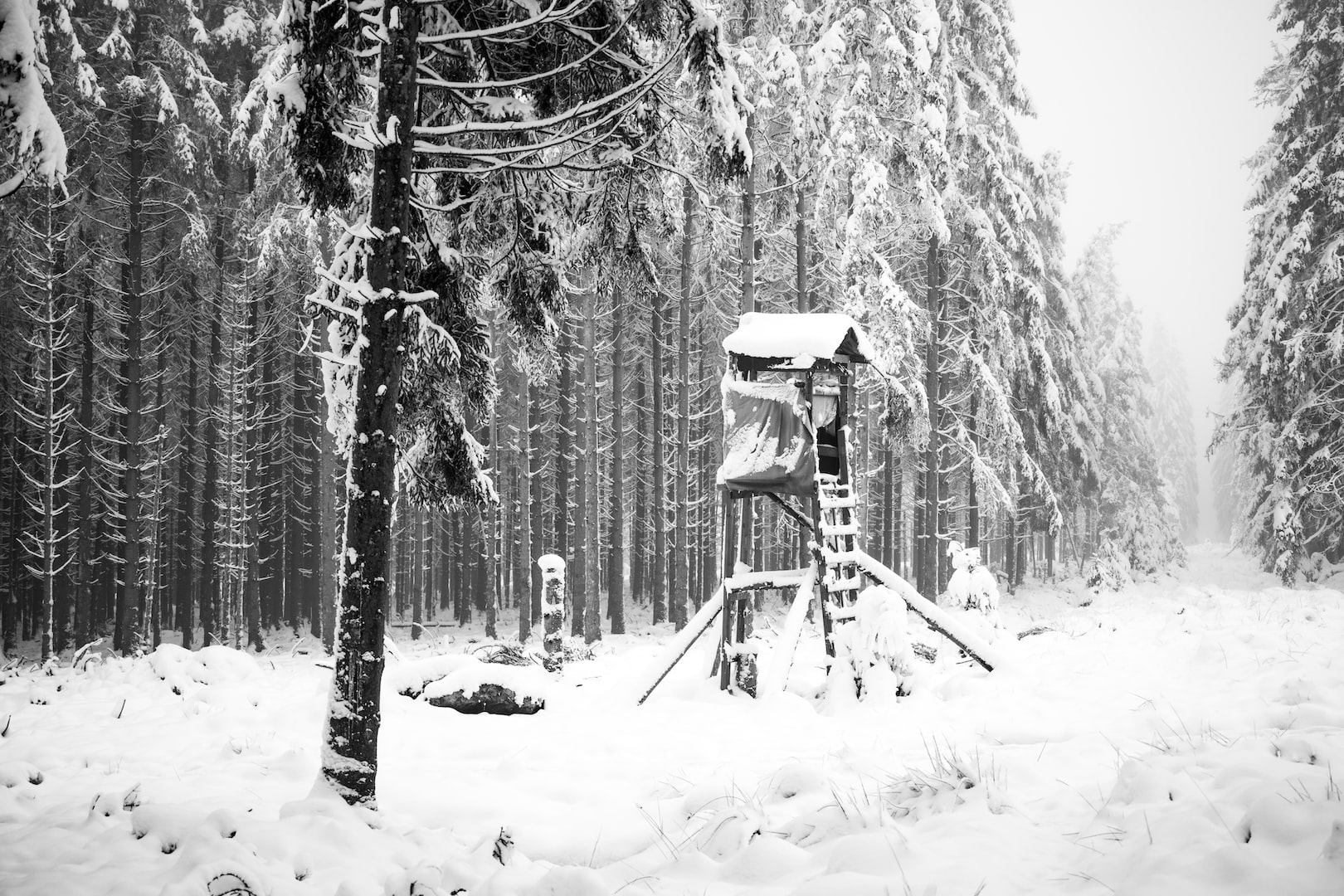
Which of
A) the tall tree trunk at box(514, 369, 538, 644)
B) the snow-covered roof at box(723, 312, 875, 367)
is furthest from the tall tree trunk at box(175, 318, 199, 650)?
the snow-covered roof at box(723, 312, 875, 367)

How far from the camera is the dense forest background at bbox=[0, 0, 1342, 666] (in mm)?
13430

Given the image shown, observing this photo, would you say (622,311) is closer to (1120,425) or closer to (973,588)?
(973,588)

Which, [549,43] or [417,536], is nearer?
[549,43]

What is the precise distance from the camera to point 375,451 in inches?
181

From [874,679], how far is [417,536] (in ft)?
75.6

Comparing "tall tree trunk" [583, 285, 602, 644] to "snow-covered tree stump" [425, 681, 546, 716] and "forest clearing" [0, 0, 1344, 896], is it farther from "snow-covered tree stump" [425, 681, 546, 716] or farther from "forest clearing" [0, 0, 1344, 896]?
"snow-covered tree stump" [425, 681, 546, 716]

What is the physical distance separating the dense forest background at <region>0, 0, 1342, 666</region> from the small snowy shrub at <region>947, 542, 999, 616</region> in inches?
160

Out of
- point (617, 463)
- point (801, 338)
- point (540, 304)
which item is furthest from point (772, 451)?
point (617, 463)

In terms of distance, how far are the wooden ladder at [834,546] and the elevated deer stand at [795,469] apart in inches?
0.5

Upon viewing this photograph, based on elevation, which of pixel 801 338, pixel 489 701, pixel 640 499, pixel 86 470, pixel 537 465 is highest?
pixel 801 338

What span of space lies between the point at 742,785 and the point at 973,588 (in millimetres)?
6406

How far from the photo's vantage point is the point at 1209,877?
2.57m

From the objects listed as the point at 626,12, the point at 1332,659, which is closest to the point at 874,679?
the point at 1332,659

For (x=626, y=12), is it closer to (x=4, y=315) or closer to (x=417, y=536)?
(x=4, y=315)
